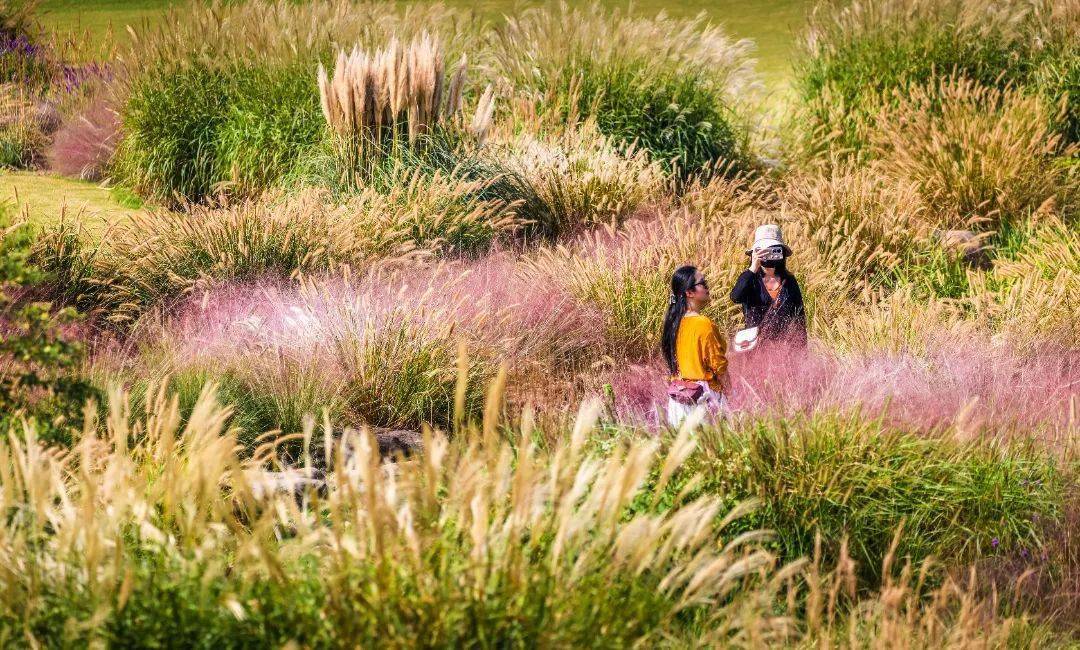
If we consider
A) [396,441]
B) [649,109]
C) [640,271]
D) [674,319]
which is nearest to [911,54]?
[649,109]

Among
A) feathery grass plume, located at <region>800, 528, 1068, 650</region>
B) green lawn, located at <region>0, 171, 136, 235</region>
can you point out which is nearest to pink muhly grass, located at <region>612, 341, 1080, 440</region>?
feathery grass plume, located at <region>800, 528, 1068, 650</region>

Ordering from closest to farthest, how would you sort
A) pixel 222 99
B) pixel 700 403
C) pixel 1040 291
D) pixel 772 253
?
pixel 700 403 < pixel 772 253 < pixel 1040 291 < pixel 222 99

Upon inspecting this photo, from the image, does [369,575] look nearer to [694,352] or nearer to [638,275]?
[694,352]

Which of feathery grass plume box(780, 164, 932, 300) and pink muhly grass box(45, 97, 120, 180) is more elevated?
feathery grass plume box(780, 164, 932, 300)

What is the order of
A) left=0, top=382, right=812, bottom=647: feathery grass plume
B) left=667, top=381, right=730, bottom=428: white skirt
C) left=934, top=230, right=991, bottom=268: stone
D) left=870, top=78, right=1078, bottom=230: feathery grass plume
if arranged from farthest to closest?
left=870, top=78, right=1078, bottom=230: feathery grass plume, left=934, top=230, right=991, bottom=268: stone, left=667, top=381, right=730, bottom=428: white skirt, left=0, top=382, right=812, bottom=647: feathery grass plume

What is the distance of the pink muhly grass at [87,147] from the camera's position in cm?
1195

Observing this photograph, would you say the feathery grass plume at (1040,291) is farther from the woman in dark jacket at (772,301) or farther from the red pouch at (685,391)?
the red pouch at (685,391)

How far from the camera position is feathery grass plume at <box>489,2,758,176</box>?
37.0 feet

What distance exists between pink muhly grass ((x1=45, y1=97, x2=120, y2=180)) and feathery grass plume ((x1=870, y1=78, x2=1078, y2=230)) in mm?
7741

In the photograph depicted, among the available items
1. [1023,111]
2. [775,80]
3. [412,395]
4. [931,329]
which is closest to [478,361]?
[412,395]

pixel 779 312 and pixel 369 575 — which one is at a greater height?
A: pixel 369 575

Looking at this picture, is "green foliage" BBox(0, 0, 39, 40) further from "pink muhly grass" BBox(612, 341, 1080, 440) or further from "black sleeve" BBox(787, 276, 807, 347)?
"black sleeve" BBox(787, 276, 807, 347)

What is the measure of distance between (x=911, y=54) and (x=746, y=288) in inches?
276

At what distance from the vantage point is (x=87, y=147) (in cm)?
1205
